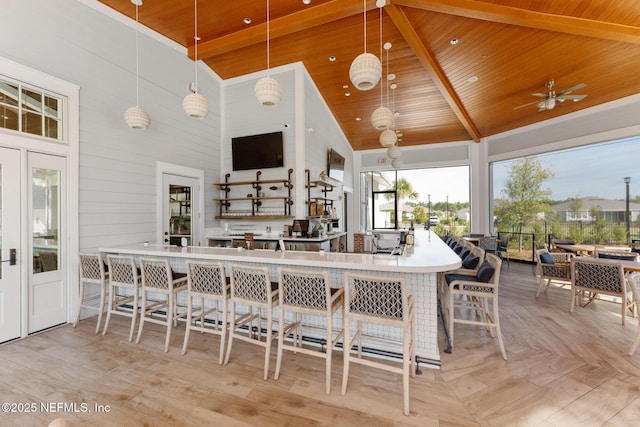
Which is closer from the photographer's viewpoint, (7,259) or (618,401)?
(618,401)

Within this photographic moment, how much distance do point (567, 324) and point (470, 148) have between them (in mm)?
6388

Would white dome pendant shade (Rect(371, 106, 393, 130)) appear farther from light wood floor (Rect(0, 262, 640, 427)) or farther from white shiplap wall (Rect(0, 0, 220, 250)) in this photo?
white shiplap wall (Rect(0, 0, 220, 250))

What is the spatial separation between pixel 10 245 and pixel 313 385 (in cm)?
362

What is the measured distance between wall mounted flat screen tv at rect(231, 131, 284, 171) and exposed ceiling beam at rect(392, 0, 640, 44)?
3.42m

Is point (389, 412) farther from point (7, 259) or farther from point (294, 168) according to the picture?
point (294, 168)

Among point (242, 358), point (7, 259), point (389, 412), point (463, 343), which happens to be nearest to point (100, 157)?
point (7, 259)

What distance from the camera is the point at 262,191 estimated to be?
6.10 m

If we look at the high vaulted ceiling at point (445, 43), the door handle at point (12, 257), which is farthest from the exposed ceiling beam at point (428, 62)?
the door handle at point (12, 257)

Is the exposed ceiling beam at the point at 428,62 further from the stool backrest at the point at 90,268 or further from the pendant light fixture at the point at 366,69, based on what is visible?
the stool backrest at the point at 90,268

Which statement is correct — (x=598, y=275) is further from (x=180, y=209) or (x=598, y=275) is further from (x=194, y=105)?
(x=180, y=209)

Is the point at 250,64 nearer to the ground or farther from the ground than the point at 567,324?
farther from the ground

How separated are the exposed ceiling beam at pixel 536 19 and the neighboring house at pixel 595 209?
12.3ft

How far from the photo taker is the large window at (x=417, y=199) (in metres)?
8.99

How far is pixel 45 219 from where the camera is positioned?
10.9 feet
